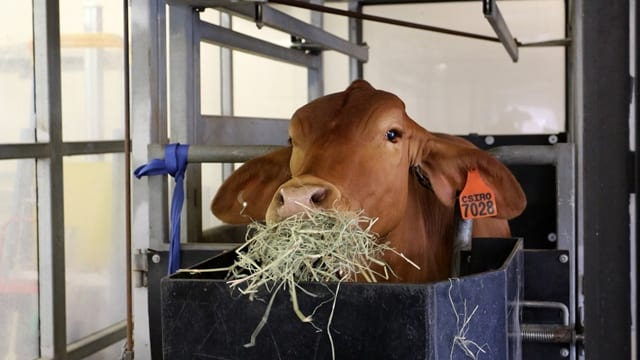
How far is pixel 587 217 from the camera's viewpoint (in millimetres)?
1176

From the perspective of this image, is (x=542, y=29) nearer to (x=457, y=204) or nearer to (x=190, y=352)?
(x=457, y=204)

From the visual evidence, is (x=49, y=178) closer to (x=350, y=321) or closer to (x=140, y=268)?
(x=140, y=268)

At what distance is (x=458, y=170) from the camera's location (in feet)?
7.76

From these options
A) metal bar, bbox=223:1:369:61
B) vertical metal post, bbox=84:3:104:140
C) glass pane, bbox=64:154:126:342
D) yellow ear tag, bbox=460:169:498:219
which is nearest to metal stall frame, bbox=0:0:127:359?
glass pane, bbox=64:154:126:342

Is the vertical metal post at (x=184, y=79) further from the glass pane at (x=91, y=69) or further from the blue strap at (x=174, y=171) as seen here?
the glass pane at (x=91, y=69)

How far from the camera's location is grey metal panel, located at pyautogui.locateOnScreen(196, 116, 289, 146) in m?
2.98

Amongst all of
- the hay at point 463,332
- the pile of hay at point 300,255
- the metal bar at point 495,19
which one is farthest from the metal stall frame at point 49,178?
the hay at point 463,332

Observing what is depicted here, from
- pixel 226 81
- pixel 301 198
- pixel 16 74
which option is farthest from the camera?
pixel 226 81

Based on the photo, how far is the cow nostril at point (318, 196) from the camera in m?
1.77

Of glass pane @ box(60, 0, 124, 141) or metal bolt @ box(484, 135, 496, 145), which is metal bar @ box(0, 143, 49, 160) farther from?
metal bolt @ box(484, 135, 496, 145)

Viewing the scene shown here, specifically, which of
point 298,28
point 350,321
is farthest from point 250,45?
point 350,321

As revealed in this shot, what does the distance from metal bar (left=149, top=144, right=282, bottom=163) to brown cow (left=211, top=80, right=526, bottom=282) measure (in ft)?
0.16

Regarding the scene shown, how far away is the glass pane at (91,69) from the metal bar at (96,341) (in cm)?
89

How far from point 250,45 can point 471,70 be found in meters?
2.46
